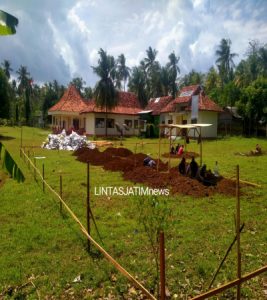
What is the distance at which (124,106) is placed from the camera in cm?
4003

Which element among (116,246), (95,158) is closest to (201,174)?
(116,246)

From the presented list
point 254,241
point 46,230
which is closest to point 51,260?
point 46,230

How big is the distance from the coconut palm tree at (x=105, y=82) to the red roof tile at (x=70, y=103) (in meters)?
4.92

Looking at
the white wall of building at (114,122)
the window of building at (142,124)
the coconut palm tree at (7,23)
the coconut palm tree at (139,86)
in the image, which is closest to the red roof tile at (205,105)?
the window of building at (142,124)

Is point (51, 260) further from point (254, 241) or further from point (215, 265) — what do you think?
point (254, 241)

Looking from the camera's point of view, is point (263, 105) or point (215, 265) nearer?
point (215, 265)

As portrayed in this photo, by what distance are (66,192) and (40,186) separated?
133 centimetres

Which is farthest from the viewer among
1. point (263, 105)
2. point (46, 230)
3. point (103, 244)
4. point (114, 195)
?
point (263, 105)

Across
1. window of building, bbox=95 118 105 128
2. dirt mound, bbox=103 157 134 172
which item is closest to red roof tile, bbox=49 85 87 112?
window of building, bbox=95 118 105 128

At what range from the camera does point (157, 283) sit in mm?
4555

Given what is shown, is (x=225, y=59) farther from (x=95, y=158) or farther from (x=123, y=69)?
(x=95, y=158)

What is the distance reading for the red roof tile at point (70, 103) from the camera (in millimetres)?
38222

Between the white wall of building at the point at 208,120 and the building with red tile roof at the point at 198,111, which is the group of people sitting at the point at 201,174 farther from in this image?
the white wall of building at the point at 208,120

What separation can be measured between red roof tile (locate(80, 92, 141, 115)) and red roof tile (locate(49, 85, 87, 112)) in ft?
4.32
